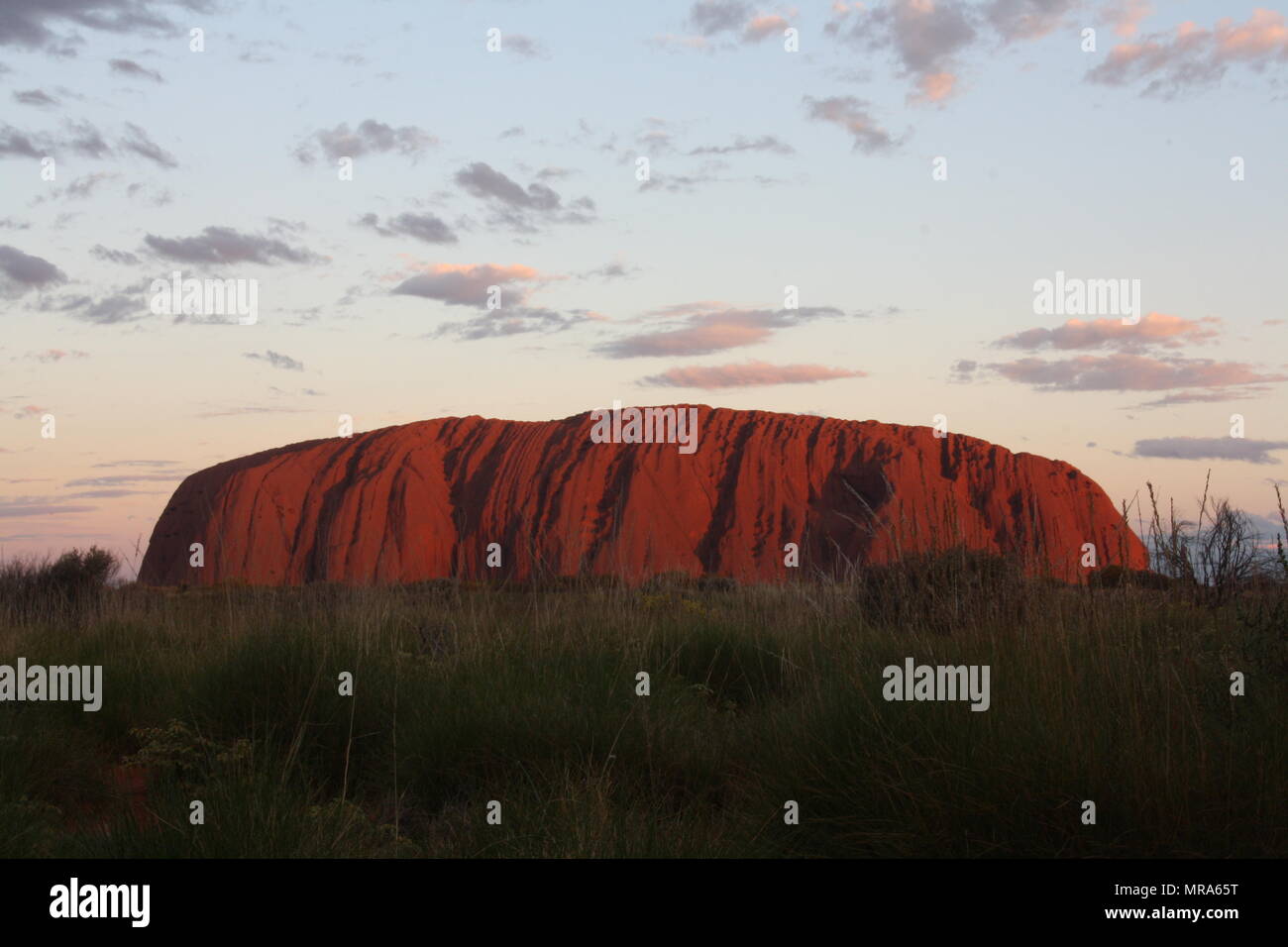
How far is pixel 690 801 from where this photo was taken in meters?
5.49

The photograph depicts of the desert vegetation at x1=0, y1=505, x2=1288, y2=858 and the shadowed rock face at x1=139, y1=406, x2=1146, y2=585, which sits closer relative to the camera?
the desert vegetation at x1=0, y1=505, x2=1288, y2=858

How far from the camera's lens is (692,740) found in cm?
603

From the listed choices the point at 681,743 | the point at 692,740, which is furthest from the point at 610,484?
the point at 681,743

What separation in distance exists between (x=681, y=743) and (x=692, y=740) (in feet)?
0.45

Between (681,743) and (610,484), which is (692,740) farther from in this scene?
(610,484)

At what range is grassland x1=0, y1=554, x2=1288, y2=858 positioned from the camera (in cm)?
433

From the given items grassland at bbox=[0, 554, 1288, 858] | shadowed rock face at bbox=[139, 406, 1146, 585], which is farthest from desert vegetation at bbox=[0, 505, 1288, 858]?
shadowed rock face at bbox=[139, 406, 1146, 585]

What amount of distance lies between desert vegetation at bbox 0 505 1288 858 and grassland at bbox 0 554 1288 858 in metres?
0.02

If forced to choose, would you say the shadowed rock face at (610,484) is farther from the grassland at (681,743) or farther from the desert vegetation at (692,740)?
the grassland at (681,743)

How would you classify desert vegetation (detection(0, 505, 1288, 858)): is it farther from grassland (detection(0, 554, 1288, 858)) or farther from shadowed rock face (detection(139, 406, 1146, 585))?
shadowed rock face (detection(139, 406, 1146, 585))

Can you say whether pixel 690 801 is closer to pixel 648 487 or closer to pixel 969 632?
pixel 969 632

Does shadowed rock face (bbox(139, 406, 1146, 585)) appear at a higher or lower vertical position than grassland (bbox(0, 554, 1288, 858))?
higher
